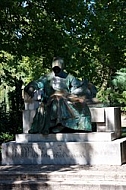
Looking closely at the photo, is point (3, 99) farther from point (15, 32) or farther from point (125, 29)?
point (125, 29)

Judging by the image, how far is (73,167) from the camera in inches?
297

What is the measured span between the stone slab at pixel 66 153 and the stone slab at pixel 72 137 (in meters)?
0.19

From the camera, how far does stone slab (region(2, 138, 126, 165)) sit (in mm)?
7750

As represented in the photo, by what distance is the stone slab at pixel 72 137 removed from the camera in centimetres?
803

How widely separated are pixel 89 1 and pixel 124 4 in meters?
1.50

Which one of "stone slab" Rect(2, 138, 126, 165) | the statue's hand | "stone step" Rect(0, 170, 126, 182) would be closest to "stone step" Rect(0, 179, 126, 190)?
"stone step" Rect(0, 170, 126, 182)

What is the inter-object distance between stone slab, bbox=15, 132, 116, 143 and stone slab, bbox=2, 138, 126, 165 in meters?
0.19

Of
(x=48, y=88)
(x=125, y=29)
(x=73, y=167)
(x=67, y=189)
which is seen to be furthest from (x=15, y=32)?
(x=67, y=189)

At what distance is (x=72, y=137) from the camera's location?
→ 8172mm

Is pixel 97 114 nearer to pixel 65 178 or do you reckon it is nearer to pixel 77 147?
pixel 77 147

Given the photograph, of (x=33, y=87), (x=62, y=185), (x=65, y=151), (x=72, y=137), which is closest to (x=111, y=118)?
(x=72, y=137)

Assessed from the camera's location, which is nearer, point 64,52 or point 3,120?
point 64,52

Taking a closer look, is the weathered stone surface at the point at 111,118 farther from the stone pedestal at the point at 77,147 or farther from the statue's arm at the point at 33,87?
the statue's arm at the point at 33,87

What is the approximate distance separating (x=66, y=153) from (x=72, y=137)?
38 cm
